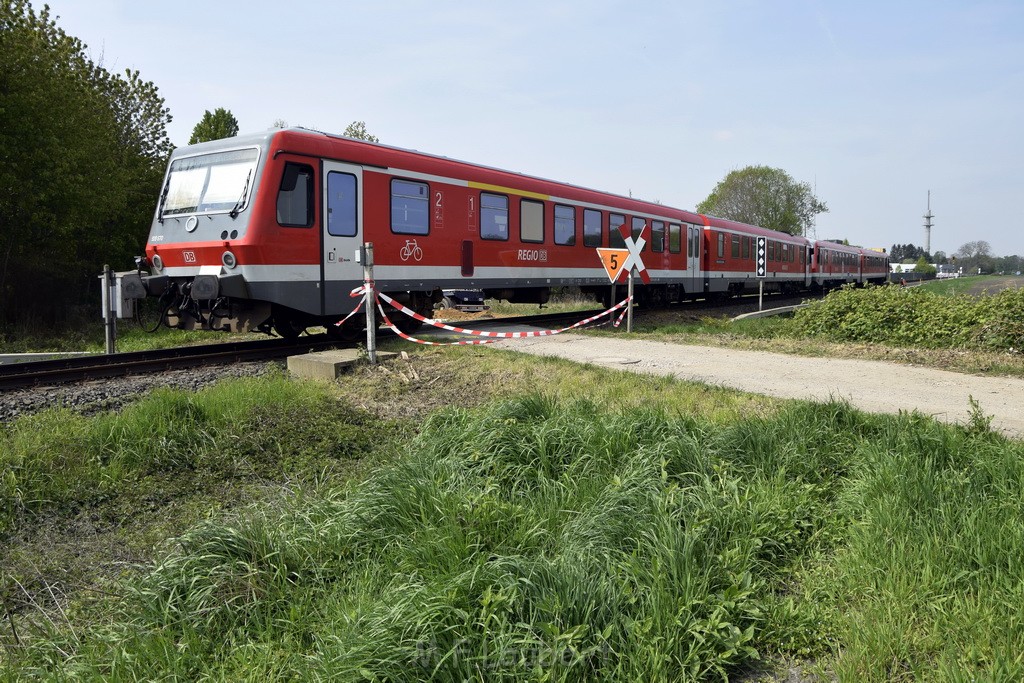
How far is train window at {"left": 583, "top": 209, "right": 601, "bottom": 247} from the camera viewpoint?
17016 mm

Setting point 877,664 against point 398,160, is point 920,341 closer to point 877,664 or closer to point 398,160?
point 398,160

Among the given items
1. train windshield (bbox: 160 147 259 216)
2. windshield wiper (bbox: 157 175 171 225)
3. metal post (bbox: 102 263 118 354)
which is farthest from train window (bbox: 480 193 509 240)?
metal post (bbox: 102 263 118 354)

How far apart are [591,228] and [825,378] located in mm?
9686

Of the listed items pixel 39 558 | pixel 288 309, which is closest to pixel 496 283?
pixel 288 309

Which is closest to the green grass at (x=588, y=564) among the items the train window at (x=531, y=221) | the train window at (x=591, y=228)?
the train window at (x=531, y=221)

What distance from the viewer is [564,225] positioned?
16234 millimetres

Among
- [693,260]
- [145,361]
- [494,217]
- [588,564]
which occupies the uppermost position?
[494,217]

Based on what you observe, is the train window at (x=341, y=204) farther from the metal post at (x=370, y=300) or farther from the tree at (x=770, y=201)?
the tree at (x=770, y=201)

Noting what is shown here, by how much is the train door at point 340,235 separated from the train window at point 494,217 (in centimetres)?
315

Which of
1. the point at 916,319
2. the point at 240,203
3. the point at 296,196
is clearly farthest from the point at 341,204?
the point at 916,319

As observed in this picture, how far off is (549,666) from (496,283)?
12.0 m

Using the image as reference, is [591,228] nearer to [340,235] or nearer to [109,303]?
[340,235]

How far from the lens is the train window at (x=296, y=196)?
33.4 feet

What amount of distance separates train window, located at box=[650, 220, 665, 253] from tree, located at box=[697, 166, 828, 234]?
205 ft
